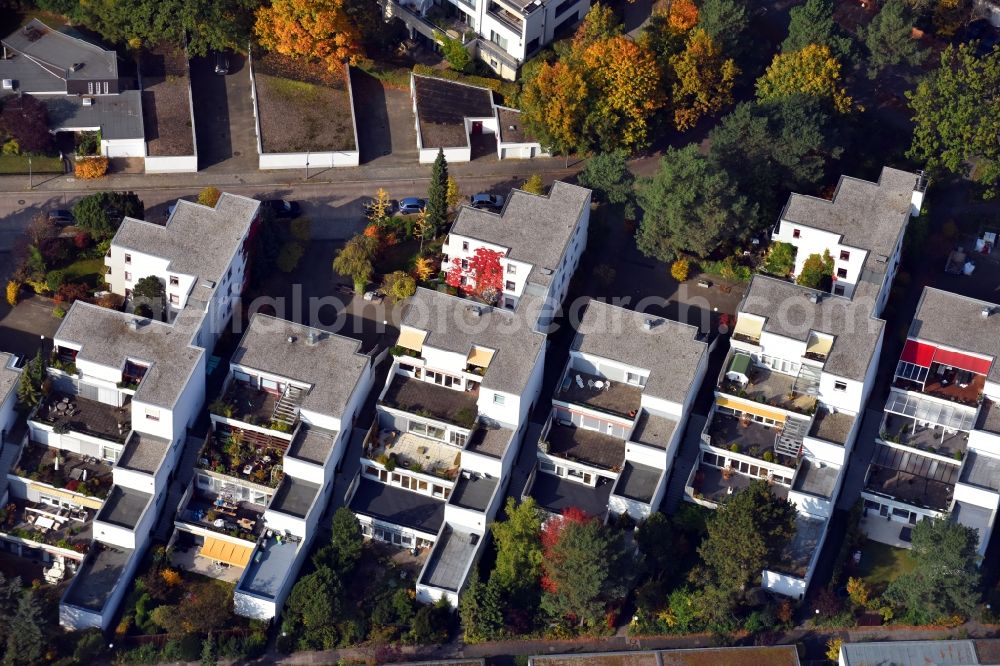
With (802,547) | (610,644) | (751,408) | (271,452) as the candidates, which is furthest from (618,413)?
(271,452)

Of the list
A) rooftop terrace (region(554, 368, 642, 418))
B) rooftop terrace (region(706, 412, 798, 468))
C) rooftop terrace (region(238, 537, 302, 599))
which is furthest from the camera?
rooftop terrace (region(554, 368, 642, 418))

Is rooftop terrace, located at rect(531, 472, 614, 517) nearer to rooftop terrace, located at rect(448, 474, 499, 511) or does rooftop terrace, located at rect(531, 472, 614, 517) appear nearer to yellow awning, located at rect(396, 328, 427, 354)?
rooftop terrace, located at rect(448, 474, 499, 511)

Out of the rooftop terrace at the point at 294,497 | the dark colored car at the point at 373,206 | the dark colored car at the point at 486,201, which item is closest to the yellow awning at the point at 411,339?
the rooftop terrace at the point at 294,497

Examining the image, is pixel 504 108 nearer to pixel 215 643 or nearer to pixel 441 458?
pixel 441 458

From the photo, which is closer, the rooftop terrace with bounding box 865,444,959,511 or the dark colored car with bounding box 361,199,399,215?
the rooftop terrace with bounding box 865,444,959,511

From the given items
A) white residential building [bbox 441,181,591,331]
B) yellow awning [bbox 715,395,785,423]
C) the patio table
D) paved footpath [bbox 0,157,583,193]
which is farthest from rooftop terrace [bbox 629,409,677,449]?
the patio table

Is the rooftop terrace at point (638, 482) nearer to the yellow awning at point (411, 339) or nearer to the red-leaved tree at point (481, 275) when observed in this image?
the yellow awning at point (411, 339)

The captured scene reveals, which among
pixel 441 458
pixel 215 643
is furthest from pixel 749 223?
pixel 215 643
